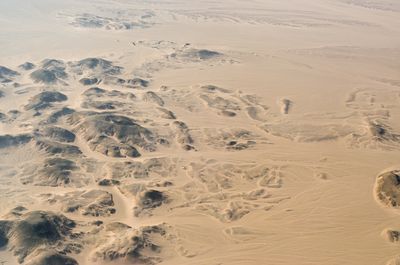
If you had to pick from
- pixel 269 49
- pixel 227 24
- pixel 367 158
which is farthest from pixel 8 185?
pixel 227 24

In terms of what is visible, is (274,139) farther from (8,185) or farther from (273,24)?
(273,24)

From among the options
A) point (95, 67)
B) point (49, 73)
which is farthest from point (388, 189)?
point (49, 73)

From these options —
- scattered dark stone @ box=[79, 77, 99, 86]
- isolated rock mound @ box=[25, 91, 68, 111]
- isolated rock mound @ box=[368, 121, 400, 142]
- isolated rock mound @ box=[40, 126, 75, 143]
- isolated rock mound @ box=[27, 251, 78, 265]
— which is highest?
scattered dark stone @ box=[79, 77, 99, 86]

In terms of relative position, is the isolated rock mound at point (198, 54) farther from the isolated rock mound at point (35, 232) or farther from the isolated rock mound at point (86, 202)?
the isolated rock mound at point (35, 232)

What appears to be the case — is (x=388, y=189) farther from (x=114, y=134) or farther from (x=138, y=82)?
(x=138, y=82)

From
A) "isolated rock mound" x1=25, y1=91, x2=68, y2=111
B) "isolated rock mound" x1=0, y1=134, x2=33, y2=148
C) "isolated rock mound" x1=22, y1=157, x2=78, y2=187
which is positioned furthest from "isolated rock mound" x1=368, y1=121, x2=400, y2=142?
"isolated rock mound" x1=25, y1=91, x2=68, y2=111

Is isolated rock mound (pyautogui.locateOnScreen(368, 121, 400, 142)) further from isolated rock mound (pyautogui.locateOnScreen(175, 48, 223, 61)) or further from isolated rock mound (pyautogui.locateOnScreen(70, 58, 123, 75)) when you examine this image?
isolated rock mound (pyautogui.locateOnScreen(70, 58, 123, 75))
